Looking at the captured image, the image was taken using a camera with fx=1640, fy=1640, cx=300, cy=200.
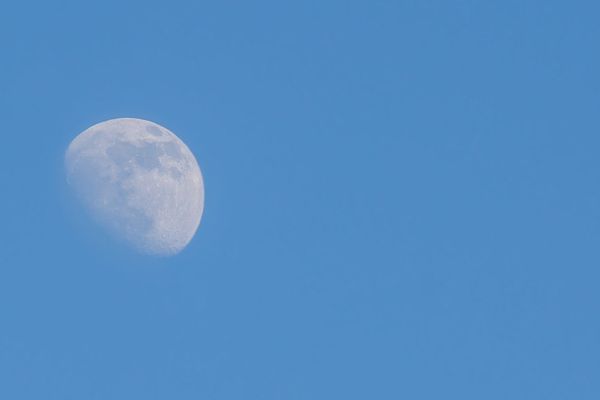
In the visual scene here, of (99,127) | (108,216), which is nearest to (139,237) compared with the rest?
(108,216)

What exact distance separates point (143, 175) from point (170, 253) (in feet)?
10.1

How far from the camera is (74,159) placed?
60469 mm

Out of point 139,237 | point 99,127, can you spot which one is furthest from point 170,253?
point 99,127

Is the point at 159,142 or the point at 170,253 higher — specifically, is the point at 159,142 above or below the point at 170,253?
above

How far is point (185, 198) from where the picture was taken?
62.4 m

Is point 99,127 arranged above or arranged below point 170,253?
above

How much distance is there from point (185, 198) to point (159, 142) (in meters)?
2.38

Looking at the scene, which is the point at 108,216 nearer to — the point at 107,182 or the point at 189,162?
the point at 107,182

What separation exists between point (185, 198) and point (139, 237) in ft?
10.5

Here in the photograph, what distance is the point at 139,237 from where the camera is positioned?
59938mm

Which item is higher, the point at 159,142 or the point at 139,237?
the point at 159,142

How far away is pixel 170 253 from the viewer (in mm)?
60812

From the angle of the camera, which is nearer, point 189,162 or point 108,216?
point 108,216

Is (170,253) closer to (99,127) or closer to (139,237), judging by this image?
(139,237)
